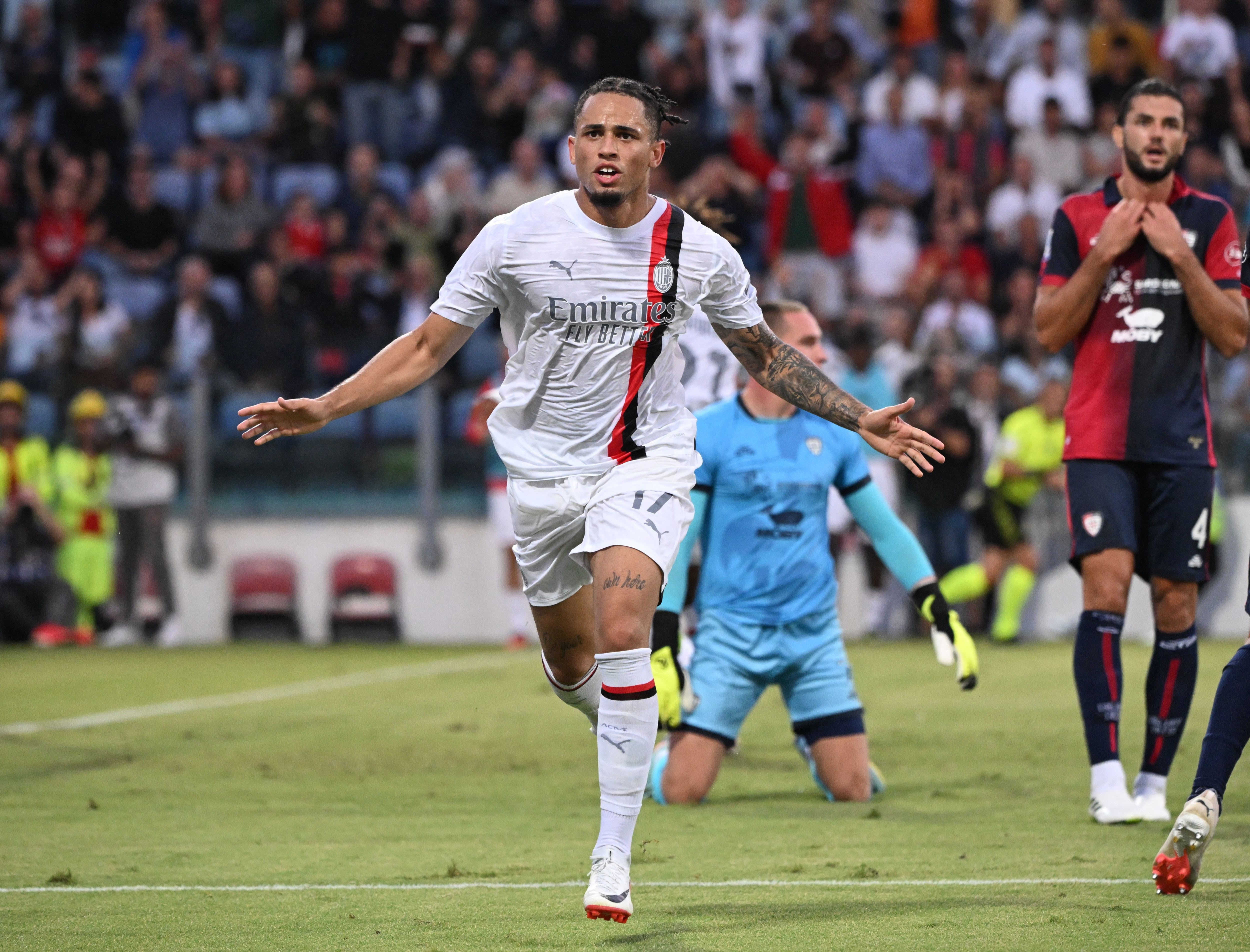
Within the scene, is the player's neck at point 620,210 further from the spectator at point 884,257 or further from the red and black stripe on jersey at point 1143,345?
the spectator at point 884,257

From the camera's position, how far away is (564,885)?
18.0 ft

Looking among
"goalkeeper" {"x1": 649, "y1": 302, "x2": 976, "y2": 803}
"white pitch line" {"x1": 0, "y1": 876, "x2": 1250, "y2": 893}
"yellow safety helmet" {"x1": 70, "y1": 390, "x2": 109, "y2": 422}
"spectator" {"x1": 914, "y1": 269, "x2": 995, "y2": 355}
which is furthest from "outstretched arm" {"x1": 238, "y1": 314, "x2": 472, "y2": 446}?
"yellow safety helmet" {"x1": 70, "y1": 390, "x2": 109, "y2": 422}

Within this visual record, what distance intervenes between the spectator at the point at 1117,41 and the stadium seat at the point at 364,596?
875 cm

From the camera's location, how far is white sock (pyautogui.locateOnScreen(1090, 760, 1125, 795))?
6.55 metres

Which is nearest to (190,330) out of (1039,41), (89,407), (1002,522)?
(89,407)

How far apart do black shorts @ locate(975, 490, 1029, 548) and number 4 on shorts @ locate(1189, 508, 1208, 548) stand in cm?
889

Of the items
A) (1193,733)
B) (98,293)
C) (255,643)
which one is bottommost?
(255,643)

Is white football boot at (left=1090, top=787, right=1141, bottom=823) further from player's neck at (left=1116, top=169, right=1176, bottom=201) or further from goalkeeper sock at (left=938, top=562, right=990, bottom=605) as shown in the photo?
goalkeeper sock at (left=938, top=562, right=990, bottom=605)

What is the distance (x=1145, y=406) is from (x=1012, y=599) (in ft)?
29.3

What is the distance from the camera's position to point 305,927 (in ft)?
16.1

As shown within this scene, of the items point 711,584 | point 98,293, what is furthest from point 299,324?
point 711,584

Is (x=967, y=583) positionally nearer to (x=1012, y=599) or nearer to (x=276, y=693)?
(x=1012, y=599)

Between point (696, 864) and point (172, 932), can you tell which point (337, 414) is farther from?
point (696, 864)

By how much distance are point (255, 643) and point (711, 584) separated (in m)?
9.75
